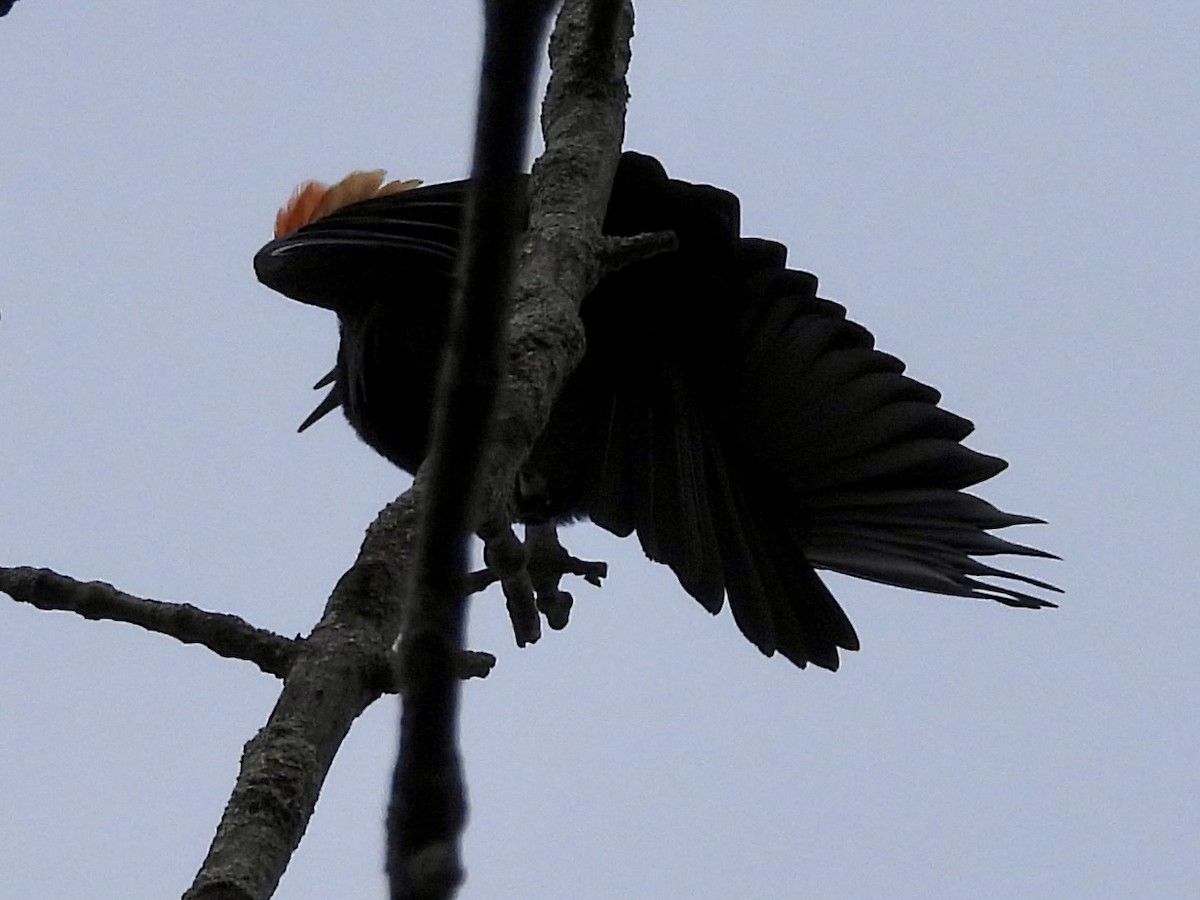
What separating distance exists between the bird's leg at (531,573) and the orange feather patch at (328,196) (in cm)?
112

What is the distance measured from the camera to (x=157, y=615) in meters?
2.07

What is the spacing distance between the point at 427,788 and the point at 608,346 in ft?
9.62

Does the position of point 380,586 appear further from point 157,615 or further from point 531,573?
point 531,573

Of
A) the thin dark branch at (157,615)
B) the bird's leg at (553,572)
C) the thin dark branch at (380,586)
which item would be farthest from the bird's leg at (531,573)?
the thin dark branch at (157,615)

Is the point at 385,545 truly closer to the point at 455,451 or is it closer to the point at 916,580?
the point at 455,451

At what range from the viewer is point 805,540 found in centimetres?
399

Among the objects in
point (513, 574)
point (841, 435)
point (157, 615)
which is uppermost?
point (841, 435)

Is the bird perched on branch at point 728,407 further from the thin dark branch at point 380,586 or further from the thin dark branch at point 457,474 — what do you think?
the thin dark branch at point 457,474

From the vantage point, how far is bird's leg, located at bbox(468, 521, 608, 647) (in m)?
2.61

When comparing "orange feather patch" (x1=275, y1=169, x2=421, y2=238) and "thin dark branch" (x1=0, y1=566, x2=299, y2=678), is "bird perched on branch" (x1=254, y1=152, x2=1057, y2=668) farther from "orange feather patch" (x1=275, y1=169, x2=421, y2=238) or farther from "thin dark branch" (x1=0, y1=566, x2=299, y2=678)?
"thin dark branch" (x1=0, y1=566, x2=299, y2=678)

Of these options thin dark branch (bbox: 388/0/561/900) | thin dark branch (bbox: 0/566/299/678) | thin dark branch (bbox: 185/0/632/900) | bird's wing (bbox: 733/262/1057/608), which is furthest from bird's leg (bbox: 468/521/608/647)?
thin dark branch (bbox: 388/0/561/900)

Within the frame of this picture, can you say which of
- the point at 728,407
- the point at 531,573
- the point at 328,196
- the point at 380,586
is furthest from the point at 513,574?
the point at 328,196

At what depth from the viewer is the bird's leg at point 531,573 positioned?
8.55 feet

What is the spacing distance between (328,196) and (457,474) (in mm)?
3546
